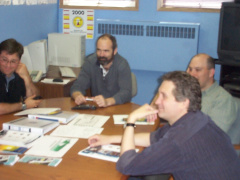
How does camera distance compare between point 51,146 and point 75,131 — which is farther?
point 75,131

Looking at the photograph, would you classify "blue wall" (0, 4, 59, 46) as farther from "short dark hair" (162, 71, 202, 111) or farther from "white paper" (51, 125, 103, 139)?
"short dark hair" (162, 71, 202, 111)

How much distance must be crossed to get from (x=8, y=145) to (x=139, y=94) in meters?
2.83

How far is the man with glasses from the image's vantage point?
96.3 inches

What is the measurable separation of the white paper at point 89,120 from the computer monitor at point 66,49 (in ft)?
5.88

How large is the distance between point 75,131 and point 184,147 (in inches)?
31.5

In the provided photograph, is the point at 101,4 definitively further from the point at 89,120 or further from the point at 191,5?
the point at 89,120

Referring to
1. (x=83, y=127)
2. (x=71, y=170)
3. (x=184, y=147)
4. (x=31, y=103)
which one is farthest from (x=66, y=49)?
(x=184, y=147)

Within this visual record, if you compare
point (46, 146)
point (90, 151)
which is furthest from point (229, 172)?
point (46, 146)

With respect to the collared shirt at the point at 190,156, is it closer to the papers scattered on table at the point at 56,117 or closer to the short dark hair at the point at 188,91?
the short dark hair at the point at 188,91

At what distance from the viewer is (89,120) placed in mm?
2191

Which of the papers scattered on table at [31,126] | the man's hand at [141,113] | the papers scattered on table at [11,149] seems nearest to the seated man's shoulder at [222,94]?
the man's hand at [141,113]

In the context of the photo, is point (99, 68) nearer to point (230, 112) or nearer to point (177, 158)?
point (230, 112)

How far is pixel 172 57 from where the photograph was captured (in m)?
4.02

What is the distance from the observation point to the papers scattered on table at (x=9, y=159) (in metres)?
1.55
